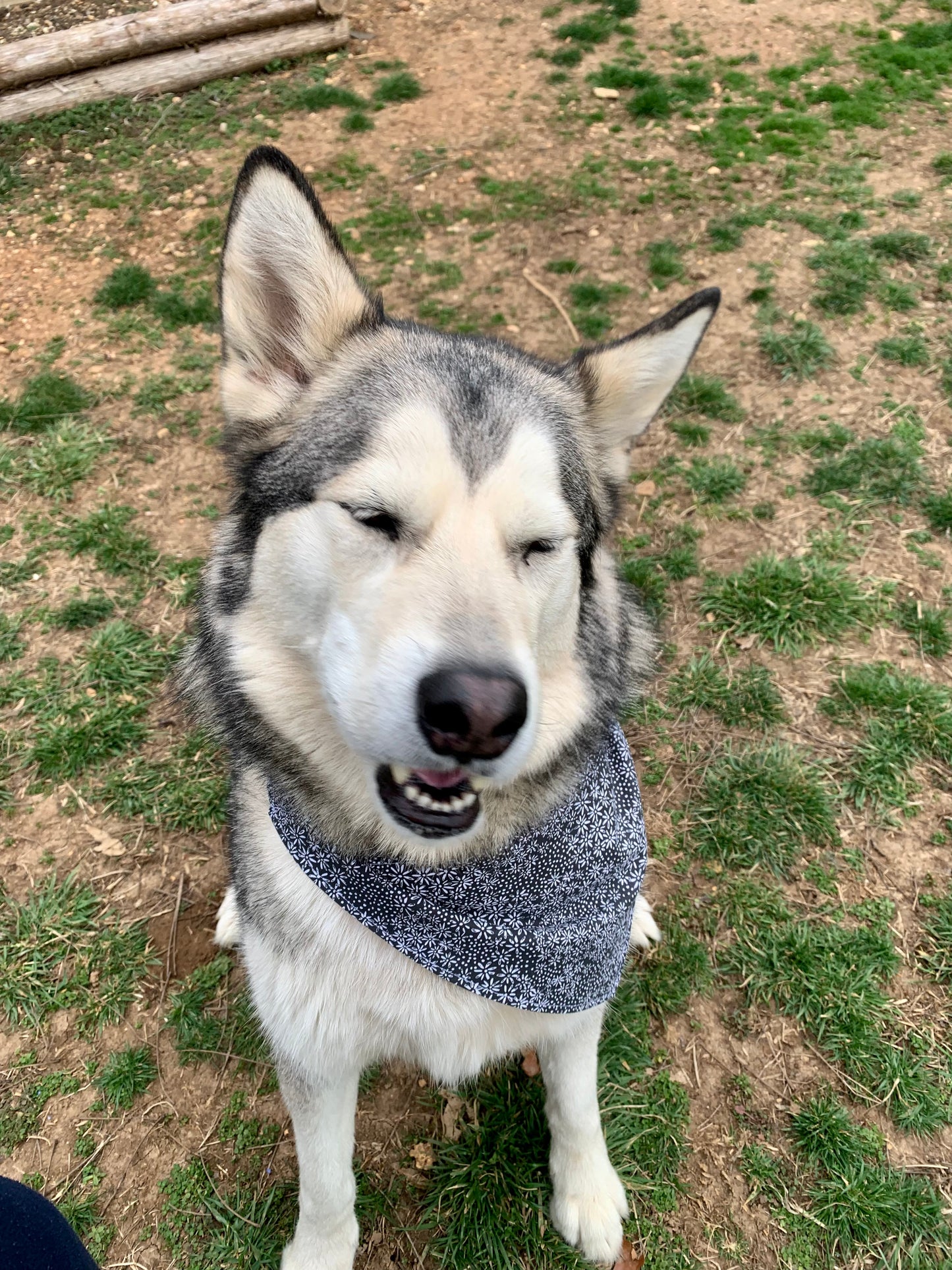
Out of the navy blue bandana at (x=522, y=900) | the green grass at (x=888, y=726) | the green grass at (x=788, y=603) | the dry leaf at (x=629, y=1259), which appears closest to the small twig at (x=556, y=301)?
the green grass at (x=788, y=603)

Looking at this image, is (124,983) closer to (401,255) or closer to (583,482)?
(583,482)

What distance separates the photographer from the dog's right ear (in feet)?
6.38

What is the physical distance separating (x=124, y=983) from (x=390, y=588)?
2381 mm

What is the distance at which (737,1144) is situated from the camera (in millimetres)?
2656

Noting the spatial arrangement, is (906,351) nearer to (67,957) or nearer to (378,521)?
(378,521)

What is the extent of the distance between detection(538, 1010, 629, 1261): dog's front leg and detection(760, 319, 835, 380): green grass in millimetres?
4318

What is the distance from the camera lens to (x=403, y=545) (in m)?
1.74

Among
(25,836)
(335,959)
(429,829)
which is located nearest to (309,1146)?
(335,959)

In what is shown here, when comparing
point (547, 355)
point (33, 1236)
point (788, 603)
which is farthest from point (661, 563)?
point (33, 1236)

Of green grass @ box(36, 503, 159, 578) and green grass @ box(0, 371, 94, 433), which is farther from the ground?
green grass @ box(0, 371, 94, 433)

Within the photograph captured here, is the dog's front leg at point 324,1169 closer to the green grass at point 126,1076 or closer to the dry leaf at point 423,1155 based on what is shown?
the dry leaf at point 423,1155

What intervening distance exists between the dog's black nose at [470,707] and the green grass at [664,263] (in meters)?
5.07

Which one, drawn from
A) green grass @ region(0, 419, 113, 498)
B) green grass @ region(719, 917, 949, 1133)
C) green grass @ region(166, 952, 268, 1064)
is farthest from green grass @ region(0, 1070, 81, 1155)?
green grass @ region(0, 419, 113, 498)

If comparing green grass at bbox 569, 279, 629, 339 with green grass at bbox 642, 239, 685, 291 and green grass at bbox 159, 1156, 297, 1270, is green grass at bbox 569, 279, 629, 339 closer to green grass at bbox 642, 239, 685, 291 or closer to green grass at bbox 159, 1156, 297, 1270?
green grass at bbox 642, 239, 685, 291
